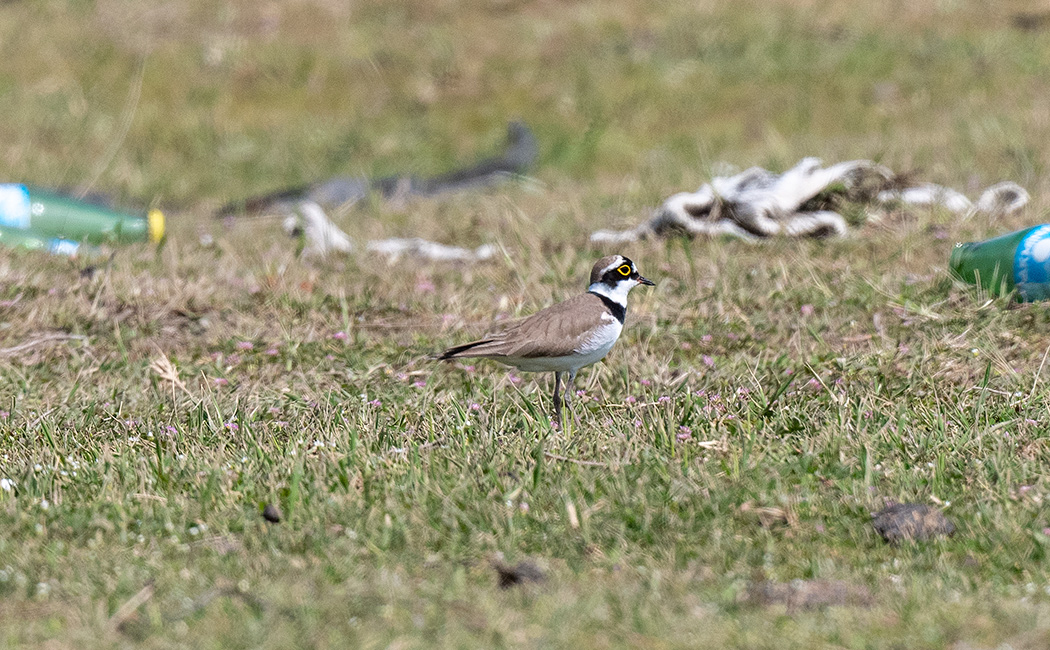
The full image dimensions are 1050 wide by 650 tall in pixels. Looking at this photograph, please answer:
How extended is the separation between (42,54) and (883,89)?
343 inches

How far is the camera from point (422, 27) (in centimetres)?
1391

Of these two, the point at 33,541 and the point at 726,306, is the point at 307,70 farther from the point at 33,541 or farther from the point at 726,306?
the point at 33,541

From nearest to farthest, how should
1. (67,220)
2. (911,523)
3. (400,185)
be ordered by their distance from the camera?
(911,523) → (67,220) → (400,185)

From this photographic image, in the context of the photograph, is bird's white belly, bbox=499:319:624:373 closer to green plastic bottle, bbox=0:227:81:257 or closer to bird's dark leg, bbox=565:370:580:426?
bird's dark leg, bbox=565:370:580:426

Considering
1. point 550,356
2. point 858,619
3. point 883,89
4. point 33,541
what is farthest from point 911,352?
point 883,89

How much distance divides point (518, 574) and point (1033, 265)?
3.66 m

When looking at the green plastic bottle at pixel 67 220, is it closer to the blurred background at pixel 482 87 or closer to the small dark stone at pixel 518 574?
the blurred background at pixel 482 87

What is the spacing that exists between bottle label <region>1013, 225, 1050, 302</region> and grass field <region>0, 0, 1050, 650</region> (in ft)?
0.78

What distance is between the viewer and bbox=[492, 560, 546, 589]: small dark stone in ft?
11.9

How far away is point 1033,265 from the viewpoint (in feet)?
20.2

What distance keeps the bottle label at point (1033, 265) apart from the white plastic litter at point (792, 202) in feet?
5.22

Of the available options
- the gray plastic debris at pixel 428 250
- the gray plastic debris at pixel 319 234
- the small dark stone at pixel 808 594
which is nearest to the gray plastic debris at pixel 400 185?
the gray plastic debris at pixel 319 234

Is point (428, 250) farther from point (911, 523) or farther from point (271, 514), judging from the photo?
point (911, 523)

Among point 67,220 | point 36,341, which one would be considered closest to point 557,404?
point 36,341
